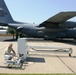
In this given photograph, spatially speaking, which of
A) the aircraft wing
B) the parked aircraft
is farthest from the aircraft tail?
the aircraft wing

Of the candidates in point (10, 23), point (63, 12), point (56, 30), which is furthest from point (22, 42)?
point (10, 23)

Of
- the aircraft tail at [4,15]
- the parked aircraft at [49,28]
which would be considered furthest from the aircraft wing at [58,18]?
the aircraft tail at [4,15]

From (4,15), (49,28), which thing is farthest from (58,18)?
(4,15)

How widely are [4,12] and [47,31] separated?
8834 mm

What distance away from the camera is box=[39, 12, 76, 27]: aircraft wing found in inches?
1086

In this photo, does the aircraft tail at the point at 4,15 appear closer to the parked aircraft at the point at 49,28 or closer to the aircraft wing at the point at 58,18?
the parked aircraft at the point at 49,28

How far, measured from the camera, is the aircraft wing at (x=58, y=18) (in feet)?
90.5

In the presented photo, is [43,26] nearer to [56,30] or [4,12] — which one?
[56,30]

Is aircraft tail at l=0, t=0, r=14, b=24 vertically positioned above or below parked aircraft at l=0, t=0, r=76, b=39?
above

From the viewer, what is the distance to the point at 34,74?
8094 millimetres

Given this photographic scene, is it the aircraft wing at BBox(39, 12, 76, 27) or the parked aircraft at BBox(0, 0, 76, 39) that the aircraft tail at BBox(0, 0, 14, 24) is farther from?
the aircraft wing at BBox(39, 12, 76, 27)

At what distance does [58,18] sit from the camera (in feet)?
101

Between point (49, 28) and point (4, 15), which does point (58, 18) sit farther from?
point (4, 15)

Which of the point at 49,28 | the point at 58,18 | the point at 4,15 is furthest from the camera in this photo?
the point at 4,15
